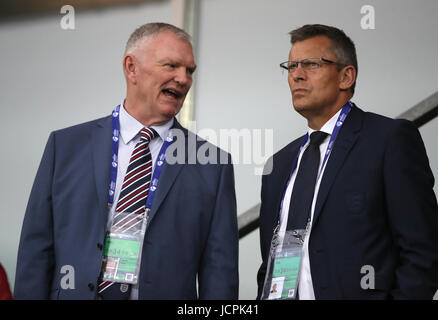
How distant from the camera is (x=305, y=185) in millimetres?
2564

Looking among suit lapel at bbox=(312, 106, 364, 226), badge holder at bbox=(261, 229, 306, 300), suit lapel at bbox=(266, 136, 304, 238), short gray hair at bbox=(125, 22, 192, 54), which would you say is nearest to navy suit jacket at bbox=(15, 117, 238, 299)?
badge holder at bbox=(261, 229, 306, 300)

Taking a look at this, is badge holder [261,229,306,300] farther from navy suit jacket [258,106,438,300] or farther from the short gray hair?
the short gray hair

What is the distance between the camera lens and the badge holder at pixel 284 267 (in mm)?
2402

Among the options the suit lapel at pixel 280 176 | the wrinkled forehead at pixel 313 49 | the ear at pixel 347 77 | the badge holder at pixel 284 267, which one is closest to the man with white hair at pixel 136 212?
the badge holder at pixel 284 267

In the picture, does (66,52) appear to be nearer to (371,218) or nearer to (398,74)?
(398,74)

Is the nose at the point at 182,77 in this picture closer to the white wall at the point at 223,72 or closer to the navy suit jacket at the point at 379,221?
the navy suit jacket at the point at 379,221

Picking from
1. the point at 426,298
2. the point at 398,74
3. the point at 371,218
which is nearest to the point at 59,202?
the point at 371,218

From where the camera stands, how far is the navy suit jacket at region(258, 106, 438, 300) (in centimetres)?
231

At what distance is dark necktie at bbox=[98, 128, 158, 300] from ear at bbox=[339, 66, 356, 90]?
89 centimetres

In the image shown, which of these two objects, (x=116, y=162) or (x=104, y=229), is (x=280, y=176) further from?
(x=104, y=229)

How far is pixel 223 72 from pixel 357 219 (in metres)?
2.13

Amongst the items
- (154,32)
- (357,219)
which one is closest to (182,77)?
(154,32)

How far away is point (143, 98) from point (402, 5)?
2096 mm
